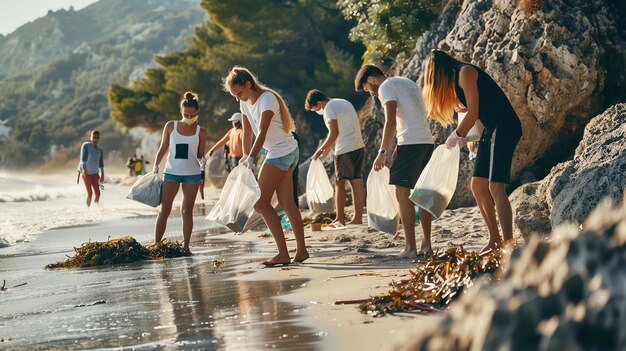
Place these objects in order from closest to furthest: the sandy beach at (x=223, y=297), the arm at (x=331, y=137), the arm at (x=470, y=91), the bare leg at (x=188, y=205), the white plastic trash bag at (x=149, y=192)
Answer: the sandy beach at (x=223, y=297) → the arm at (x=470, y=91) → the white plastic trash bag at (x=149, y=192) → the bare leg at (x=188, y=205) → the arm at (x=331, y=137)

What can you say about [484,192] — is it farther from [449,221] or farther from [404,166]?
[449,221]

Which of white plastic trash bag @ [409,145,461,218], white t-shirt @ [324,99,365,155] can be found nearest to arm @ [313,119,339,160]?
white t-shirt @ [324,99,365,155]

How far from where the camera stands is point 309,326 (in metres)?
5.06

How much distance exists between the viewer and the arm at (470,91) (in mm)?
7602

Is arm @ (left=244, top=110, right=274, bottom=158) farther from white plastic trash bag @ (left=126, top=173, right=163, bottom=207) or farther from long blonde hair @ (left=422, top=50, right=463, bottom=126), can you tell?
white plastic trash bag @ (left=126, top=173, right=163, bottom=207)

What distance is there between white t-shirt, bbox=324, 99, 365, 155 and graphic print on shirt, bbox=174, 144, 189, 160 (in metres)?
2.13

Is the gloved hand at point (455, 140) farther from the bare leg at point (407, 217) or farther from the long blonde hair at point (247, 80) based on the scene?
Result: the long blonde hair at point (247, 80)

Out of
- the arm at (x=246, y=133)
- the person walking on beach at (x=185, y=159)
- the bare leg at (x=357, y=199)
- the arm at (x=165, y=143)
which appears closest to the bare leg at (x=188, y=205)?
the person walking on beach at (x=185, y=159)

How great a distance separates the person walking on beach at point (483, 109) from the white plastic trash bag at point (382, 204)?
1610 mm

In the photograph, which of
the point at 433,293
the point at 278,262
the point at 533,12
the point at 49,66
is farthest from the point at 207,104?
the point at 49,66

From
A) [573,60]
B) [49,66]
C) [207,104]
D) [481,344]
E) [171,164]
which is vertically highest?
[49,66]

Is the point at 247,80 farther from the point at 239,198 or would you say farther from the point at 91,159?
the point at 91,159

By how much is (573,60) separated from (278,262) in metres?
5.36

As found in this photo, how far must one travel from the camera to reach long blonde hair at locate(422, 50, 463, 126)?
7723 mm
